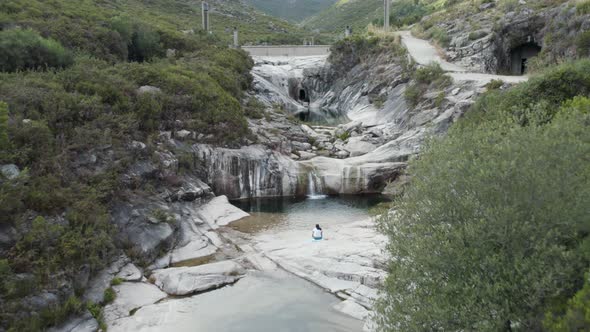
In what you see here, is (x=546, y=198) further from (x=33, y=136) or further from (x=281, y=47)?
(x=281, y=47)

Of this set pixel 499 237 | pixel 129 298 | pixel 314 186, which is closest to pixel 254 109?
pixel 314 186

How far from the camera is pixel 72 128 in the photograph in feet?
73.7

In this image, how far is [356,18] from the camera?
127 m

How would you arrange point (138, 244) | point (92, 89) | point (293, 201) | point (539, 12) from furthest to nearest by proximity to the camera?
point (539, 12), point (293, 201), point (92, 89), point (138, 244)

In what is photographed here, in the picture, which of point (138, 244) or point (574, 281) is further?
point (138, 244)

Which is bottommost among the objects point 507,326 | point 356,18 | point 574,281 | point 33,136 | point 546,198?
point 507,326

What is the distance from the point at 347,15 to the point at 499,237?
132 meters

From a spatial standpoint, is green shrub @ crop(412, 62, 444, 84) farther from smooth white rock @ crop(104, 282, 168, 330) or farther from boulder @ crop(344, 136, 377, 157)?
smooth white rock @ crop(104, 282, 168, 330)

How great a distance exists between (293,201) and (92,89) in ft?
43.4

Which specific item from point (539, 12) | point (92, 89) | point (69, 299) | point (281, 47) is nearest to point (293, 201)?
point (92, 89)

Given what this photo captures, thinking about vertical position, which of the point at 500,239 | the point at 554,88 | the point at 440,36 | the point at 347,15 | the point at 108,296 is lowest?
the point at 108,296

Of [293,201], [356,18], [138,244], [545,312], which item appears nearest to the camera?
[545,312]

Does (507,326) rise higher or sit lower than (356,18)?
lower

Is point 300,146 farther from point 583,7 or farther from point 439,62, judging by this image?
point 583,7
